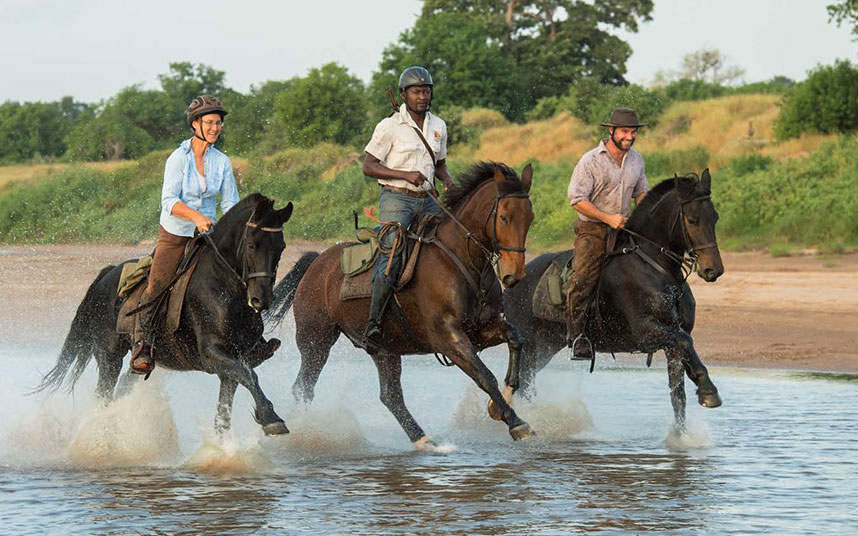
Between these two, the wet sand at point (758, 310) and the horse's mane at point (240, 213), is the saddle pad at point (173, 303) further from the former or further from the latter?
the wet sand at point (758, 310)

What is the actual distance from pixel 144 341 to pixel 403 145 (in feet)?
8.42

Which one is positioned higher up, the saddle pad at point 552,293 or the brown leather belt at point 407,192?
the brown leather belt at point 407,192

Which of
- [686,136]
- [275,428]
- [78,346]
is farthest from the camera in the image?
[686,136]

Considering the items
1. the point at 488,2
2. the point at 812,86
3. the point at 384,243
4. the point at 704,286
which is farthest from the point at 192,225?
the point at 488,2

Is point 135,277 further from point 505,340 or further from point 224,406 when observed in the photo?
point 505,340

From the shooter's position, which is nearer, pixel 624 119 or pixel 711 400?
pixel 711 400

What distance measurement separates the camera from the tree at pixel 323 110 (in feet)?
172

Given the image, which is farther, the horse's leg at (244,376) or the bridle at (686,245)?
the bridle at (686,245)

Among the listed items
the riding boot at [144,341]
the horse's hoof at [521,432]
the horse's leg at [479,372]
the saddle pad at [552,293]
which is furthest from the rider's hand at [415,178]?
the riding boot at [144,341]

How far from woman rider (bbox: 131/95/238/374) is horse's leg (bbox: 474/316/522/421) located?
217 cm

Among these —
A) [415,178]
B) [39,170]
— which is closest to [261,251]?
[415,178]

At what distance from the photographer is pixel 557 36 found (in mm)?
67562

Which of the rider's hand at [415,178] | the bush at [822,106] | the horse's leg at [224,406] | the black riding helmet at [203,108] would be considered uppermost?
the bush at [822,106]

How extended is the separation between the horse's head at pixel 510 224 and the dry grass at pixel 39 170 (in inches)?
1687
